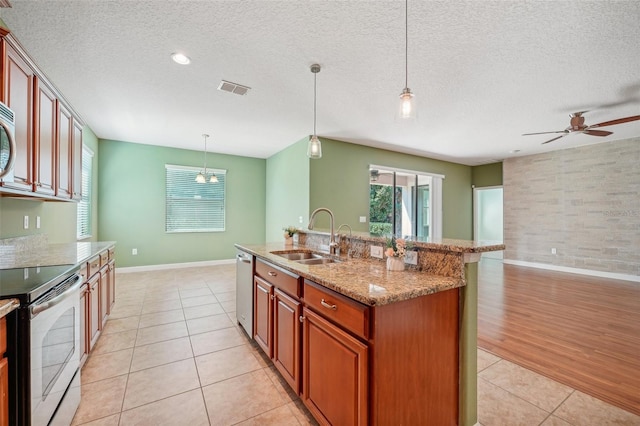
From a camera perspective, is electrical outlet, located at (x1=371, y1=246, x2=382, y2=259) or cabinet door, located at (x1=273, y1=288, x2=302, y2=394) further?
electrical outlet, located at (x1=371, y1=246, x2=382, y2=259)

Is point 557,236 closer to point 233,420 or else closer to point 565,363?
point 565,363

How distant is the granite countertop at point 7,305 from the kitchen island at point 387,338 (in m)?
1.28

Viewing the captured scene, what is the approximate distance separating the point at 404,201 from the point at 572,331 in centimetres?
438

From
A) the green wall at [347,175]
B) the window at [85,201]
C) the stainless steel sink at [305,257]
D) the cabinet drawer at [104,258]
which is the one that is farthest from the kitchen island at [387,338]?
the window at [85,201]

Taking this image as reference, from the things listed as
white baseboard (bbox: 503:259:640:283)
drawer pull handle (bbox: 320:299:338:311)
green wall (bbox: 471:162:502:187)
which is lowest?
white baseboard (bbox: 503:259:640:283)

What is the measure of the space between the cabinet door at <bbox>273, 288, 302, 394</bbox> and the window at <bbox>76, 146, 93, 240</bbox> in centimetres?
428

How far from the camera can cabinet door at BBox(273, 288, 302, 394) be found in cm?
176

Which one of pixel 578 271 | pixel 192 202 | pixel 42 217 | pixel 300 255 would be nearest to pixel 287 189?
pixel 192 202

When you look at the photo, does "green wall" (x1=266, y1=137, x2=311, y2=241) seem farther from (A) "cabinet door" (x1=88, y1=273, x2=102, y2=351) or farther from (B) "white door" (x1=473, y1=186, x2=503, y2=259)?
(B) "white door" (x1=473, y1=186, x2=503, y2=259)

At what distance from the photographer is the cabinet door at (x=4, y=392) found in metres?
1.05

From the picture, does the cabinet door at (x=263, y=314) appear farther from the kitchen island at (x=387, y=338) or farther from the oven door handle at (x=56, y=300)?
the oven door handle at (x=56, y=300)

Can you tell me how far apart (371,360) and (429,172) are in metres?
6.55

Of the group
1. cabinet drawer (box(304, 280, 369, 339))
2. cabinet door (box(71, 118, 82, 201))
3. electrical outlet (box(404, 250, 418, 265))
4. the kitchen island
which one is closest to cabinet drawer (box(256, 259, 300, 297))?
the kitchen island

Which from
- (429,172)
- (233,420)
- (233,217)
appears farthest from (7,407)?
(429,172)
